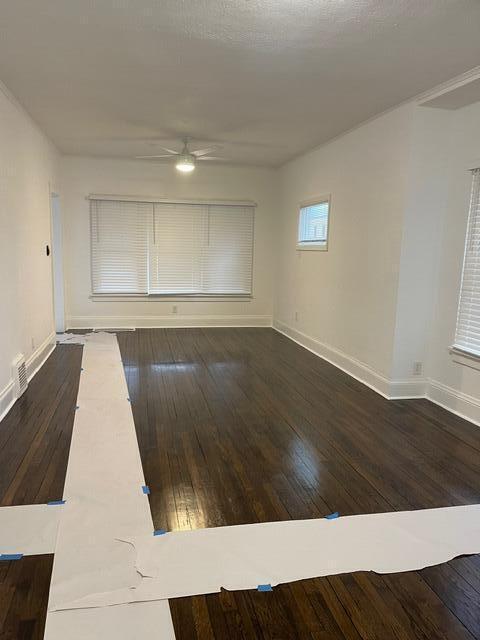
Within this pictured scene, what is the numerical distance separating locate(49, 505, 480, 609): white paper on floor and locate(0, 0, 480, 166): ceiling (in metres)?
2.71

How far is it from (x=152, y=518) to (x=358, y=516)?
1066 millimetres

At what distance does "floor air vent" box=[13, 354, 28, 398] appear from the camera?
4.11m

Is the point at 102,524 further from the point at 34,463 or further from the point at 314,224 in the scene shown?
the point at 314,224

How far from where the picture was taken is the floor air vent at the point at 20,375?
4.11m

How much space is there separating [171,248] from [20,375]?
12.6 ft

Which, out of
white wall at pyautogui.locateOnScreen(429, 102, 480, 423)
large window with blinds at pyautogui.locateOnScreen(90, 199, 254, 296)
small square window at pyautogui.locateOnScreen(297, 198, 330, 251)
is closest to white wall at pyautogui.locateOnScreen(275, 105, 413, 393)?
small square window at pyautogui.locateOnScreen(297, 198, 330, 251)

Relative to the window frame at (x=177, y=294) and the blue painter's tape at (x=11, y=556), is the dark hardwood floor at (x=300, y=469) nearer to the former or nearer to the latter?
the blue painter's tape at (x=11, y=556)

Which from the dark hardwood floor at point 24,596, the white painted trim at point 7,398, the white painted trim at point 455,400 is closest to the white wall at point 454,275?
the white painted trim at point 455,400

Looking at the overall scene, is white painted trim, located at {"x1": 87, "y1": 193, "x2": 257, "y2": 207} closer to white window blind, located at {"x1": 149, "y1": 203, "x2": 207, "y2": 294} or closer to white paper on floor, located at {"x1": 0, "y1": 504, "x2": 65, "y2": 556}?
white window blind, located at {"x1": 149, "y1": 203, "x2": 207, "y2": 294}

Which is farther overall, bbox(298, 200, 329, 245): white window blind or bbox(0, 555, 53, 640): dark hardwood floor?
bbox(298, 200, 329, 245): white window blind

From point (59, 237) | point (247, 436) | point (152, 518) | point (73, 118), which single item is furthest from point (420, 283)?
point (59, 237)

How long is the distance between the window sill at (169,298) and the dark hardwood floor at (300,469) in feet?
6.54

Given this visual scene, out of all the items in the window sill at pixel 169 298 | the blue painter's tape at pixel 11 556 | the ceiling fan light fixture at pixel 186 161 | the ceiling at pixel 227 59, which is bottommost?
the blue painter's tape at pixel 11 556

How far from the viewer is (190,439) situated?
337 cm
